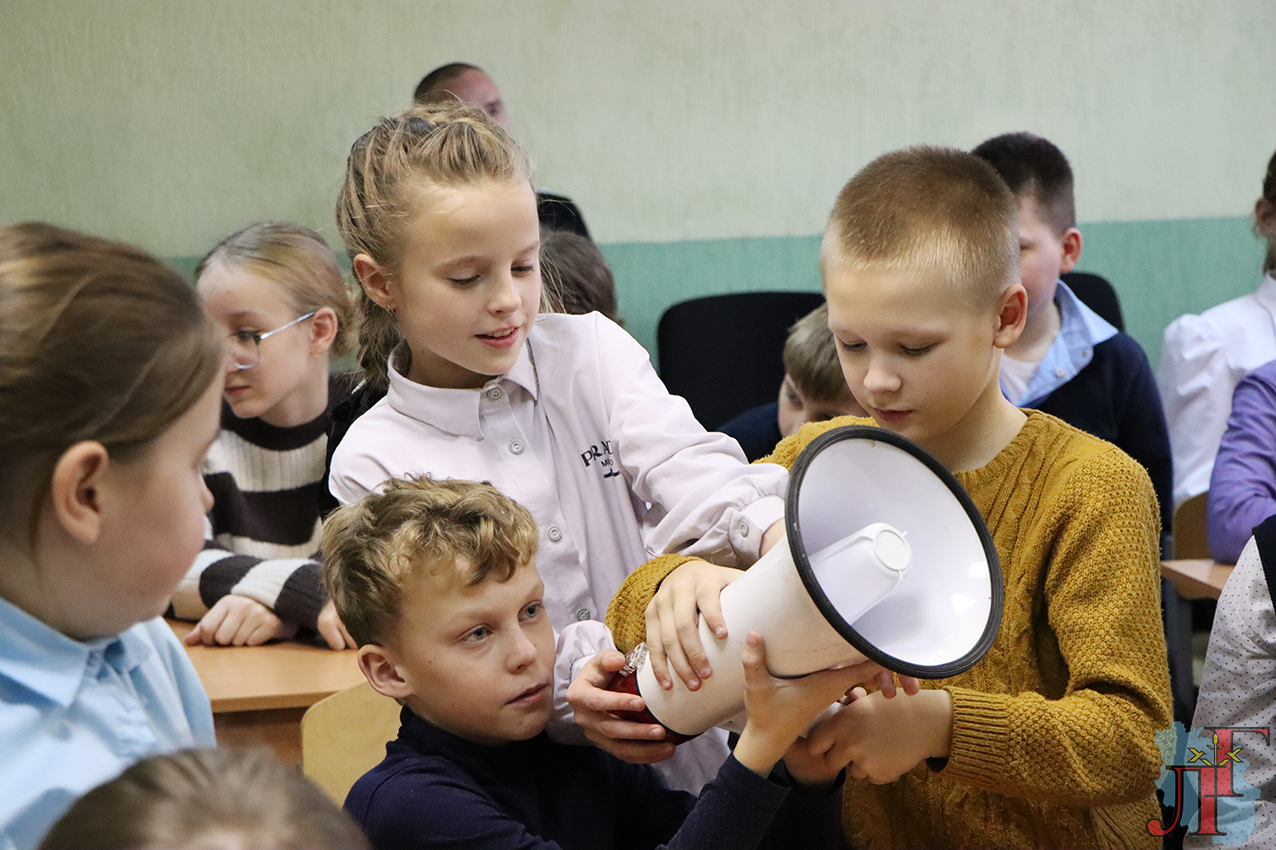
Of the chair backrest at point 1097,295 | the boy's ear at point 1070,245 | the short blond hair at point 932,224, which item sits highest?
the short blond hair at point 932,224

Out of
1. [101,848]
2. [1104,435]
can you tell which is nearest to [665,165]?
[1104,435]

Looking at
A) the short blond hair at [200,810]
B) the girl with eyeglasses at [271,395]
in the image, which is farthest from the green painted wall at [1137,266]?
the short blond hair at [200,810]

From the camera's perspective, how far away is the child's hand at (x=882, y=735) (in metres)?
1.23

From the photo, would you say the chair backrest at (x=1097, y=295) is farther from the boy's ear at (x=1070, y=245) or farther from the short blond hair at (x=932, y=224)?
the short blond hair at (x=932, y=224)

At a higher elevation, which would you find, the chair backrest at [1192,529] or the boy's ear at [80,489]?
the boy's ear at [80,489]

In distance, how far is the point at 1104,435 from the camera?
273 centimetres

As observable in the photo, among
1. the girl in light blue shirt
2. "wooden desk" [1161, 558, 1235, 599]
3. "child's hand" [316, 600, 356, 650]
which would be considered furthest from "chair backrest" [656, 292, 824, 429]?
the girl in light blue shirt

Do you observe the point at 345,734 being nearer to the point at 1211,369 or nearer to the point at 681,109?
the point at 1211,369

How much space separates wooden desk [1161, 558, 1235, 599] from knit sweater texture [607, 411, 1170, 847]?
1.00 m

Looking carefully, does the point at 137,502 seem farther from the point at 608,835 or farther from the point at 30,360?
the point at 608,835

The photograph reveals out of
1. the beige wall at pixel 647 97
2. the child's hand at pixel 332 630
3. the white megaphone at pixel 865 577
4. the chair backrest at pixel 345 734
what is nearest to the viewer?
the white megaphone at pixel 865 577

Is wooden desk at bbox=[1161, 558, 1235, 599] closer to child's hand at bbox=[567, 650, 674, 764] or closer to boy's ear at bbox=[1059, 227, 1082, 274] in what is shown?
boy's ear at bbox=[1059, 227, 1082, 274]

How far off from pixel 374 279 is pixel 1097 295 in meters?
2.84

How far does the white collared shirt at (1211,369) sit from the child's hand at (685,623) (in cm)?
282
